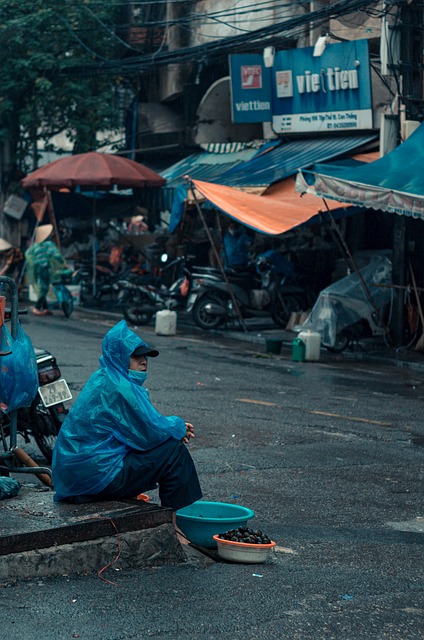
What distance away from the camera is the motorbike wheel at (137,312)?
74.1 ft

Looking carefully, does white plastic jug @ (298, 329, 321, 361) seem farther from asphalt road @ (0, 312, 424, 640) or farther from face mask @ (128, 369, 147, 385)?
face mask @ (128, 369, 147, 385)

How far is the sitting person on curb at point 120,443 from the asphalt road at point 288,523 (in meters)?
0.56

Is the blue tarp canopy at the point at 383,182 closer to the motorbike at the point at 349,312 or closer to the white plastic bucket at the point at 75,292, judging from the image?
the motorbike at the point at 349,312

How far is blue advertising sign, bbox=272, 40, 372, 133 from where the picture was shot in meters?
22.6

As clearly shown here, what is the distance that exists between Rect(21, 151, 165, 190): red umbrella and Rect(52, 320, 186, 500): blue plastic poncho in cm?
1824

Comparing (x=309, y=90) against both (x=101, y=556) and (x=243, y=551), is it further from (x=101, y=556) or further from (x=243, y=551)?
(x=101, y=556)

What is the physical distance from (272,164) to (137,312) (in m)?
4.25

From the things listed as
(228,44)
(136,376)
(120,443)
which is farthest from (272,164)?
(120,443)

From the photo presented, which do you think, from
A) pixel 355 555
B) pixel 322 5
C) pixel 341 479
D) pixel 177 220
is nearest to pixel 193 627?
pixel 355 555

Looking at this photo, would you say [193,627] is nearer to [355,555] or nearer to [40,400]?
[355,555]

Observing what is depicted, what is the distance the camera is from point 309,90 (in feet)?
78.2

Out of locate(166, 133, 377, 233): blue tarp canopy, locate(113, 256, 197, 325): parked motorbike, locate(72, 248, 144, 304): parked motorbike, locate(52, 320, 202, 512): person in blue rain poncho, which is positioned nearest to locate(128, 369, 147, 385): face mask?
locate(52, 320, 202, 512): person in blue rain poncho

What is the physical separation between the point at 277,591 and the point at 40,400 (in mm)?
3593

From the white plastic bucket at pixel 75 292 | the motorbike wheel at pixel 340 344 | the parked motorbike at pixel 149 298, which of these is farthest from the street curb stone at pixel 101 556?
the white plastic bucket at pixel 75 292
